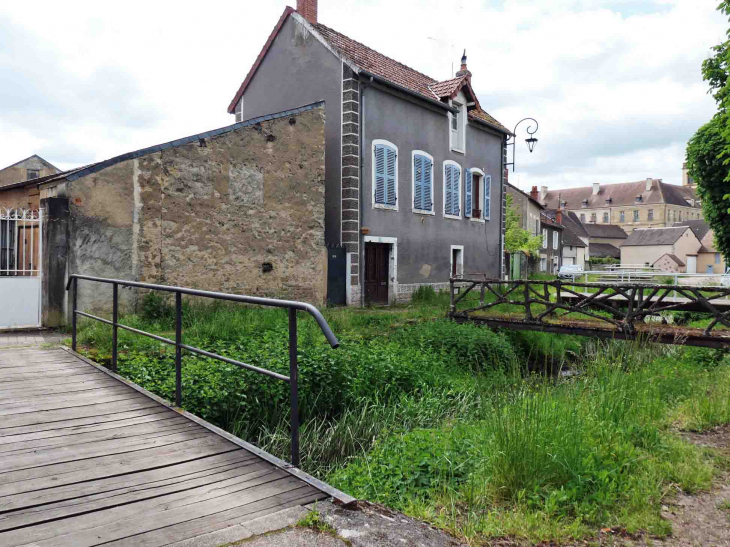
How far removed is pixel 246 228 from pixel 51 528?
9867mm

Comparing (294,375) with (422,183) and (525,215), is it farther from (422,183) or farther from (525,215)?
(525,215)

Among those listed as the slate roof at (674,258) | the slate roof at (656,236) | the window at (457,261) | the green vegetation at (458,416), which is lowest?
the green vegetation at (458,416)

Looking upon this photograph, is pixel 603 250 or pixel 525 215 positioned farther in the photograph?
pixel 603 250

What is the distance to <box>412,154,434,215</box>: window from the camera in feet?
53.8

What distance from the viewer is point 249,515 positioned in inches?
104

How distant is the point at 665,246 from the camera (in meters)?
57.8

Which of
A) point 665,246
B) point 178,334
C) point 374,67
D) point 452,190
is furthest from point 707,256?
point 178,334

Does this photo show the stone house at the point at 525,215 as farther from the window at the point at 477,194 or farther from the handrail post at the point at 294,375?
the handrail post at the point at 294,375

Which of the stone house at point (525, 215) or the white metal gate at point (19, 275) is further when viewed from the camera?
the stone house at point (525, 215)

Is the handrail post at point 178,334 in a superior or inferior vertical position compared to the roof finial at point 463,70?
inferior

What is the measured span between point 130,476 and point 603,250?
7675 centimetres

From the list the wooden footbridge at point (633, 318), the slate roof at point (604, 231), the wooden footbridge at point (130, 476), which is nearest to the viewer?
the wooden footbridge at point (130, 476)

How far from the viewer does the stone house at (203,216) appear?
946 centimetres

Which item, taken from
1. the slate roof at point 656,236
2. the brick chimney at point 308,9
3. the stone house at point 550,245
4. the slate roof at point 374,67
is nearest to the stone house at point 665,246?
the slate roof at point 656,236
